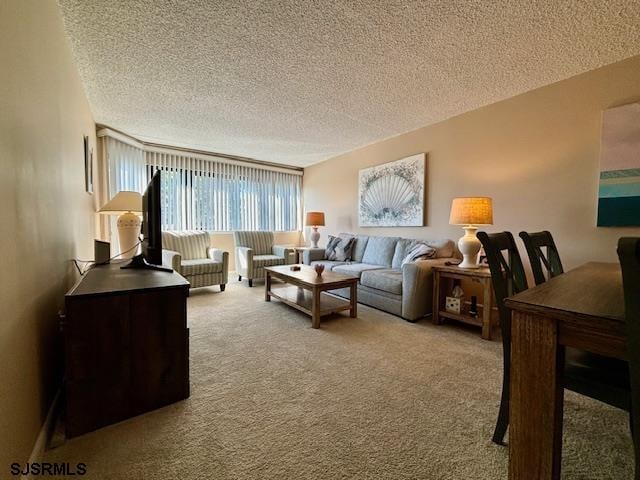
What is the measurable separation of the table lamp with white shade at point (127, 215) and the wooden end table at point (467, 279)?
2.98 meters

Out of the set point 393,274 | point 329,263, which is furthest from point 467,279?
point 329,263

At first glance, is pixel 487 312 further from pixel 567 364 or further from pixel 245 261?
pixel 245 261

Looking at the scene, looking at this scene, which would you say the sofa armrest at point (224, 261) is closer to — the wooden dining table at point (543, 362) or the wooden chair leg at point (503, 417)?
the wooden chair leg at point (503, 417)

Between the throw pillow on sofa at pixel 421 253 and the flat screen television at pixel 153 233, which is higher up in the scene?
the flat screen television at pixel 153 233

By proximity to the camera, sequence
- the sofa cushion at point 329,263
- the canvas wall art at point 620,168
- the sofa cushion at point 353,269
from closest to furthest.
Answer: the canvas wall art at point 620,168, the sofa cushion at point 353,269, the sofa cushion at point 329,263

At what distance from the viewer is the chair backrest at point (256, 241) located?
191 inches

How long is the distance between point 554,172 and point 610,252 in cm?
80

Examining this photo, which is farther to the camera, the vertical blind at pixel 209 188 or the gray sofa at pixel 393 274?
the vertical blind at pixel 209 188

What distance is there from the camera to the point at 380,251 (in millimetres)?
3965

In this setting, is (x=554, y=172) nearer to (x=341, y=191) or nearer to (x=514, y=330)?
(x=514, y=330)

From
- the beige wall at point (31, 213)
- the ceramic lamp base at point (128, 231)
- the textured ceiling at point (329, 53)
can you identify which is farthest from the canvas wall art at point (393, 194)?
the beige wall at point (31, 213)

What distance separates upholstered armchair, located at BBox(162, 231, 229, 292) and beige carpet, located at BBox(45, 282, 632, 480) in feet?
5.54

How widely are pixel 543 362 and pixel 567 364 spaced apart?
16.3 inches

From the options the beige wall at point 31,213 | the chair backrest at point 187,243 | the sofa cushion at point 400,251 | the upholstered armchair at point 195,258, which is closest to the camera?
the beige wall at point 31,213
